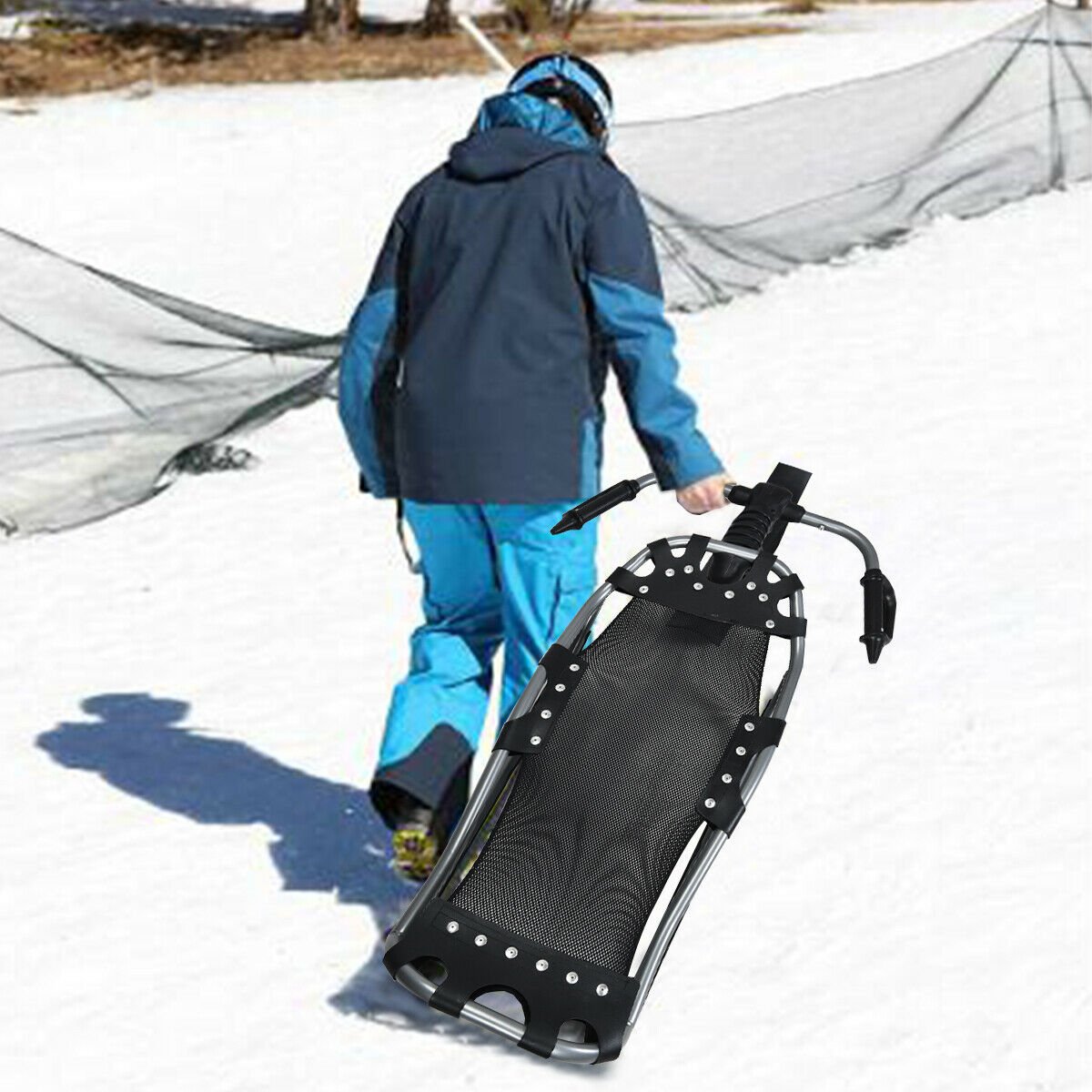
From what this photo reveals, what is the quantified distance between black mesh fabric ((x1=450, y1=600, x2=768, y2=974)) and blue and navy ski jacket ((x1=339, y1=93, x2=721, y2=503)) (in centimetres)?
41

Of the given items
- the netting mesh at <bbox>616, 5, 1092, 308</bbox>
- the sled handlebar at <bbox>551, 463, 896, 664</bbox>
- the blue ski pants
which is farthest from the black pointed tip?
the netting mesh at <bbox>616, 5, 1092, 308</bbox>

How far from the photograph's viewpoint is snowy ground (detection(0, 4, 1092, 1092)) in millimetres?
4891

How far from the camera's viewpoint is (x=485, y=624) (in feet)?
18.0

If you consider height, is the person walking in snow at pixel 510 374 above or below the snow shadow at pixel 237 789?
above

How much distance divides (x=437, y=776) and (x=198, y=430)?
487 centimetres

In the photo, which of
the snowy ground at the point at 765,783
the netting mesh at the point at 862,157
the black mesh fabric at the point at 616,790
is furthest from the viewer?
the netting mesh at the point at 862,157

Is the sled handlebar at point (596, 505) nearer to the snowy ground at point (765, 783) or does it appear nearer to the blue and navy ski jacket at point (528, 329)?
the blue and navy ski jacket at point (528, 329)

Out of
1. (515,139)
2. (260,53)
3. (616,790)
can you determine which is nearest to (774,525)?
(616,790)

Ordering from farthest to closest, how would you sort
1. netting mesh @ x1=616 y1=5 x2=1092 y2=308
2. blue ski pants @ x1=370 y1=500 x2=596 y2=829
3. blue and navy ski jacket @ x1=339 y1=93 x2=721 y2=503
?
netting mesh @ x1=616 y1=5 x2=1092 y2=308, blue ski pants @ x1=370 y1=500 x2=596 y2=829, blue and navy ski jacket @ x1=339 y1=93 x2=721 y2=503

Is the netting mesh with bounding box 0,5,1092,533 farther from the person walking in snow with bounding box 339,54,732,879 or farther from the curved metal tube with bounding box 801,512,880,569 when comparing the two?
the curved metal tube with bounding box 801,512,880,569

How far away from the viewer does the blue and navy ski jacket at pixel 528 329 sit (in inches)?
200

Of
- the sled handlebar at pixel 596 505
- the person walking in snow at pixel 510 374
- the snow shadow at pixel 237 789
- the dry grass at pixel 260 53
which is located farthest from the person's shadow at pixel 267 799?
the dry grass at pixel 260 53

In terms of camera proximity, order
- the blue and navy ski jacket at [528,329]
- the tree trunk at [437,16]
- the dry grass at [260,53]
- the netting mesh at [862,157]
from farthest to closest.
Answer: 1. the tree trunk at [437,16]
2. the dry grass at [260,53]
3. the netting mesh at [862,157]
4. the blue and navy ski jacket at [528,329]

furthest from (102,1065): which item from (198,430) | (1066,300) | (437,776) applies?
(1066,300)
